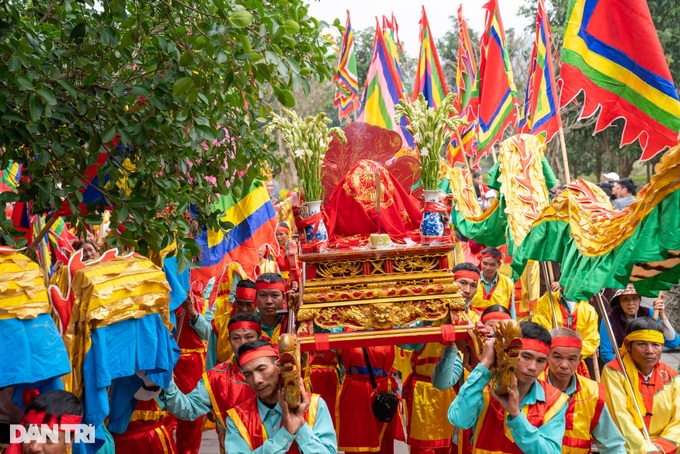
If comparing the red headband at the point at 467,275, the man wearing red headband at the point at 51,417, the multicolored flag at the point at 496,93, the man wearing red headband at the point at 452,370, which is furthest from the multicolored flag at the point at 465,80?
the man wearing red headband at the point at 51,417

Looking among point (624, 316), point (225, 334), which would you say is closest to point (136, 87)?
point (225, 334)

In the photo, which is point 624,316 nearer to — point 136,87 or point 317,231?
point 317,231

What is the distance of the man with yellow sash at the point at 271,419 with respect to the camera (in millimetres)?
3469

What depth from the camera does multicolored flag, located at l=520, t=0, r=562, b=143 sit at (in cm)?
642

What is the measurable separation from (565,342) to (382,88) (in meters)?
8.26

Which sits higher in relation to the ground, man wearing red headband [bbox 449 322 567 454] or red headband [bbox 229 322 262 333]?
red headband [bbox 229 322 262 333]

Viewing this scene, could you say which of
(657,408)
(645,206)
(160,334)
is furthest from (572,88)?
(160,334)

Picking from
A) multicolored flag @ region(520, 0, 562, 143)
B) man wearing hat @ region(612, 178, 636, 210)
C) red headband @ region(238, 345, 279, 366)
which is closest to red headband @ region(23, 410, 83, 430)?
red headband @ region(238, 345, 279, 366)

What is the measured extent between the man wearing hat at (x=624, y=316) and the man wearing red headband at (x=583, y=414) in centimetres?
204

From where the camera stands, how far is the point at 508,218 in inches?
233

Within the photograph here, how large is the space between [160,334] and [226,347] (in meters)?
2.07

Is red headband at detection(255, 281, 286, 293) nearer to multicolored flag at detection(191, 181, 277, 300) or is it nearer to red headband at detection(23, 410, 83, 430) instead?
multicolored flag at detection(191, 181, 277, 300)

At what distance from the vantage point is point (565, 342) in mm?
4398

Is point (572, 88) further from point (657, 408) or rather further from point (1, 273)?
point (1, 273)
